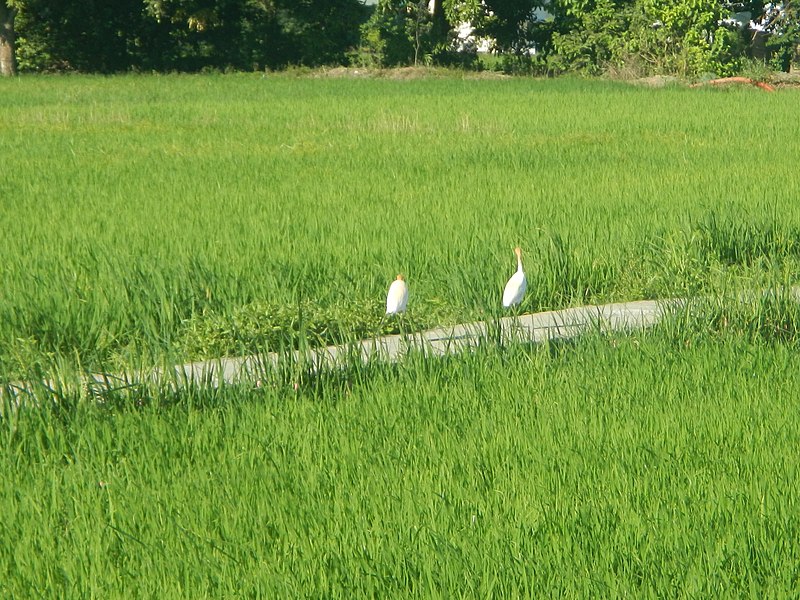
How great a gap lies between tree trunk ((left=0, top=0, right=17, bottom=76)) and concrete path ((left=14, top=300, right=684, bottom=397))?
2528 centimetres

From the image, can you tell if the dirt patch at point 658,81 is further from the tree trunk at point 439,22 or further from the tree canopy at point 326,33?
the tree trunk at point 439,22

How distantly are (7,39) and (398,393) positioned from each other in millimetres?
26852

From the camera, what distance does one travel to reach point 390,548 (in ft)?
9.74

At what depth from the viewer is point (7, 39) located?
94.0 ft

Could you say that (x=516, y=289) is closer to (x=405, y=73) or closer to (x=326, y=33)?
(x=405, y=73)

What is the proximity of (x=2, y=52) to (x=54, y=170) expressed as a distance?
18642mm

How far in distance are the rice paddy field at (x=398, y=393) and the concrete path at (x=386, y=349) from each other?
0.22 ft

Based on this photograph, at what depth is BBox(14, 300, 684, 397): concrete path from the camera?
14.8 feet

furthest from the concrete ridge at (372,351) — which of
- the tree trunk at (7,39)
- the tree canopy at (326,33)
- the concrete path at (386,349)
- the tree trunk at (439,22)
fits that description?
the tree trunk at (439,22)

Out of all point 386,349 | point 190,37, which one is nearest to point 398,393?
point 386,349

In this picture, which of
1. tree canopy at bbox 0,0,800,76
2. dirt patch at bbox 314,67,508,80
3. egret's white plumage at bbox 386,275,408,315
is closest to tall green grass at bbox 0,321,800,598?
egret's white plumage at bbox 386,275,408,315

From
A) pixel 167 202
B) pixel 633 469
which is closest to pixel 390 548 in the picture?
pixel 633 469

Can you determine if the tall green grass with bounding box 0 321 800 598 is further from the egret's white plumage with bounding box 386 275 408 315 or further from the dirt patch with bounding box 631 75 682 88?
the dirt patch with bounding box 631 75 682 88

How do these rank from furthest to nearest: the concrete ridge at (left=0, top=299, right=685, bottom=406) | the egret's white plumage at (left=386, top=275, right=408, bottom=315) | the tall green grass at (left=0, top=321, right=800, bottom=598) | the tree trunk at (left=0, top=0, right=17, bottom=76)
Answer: the tree trunk at (left=0, top=0, right=17, bottom=76) → the egret's white plumage at (left=386, top=275, right=408, bottom=315) → the concrete ridge at (left=0, top=299, right=685, bottom=406) → the tall green grass at (left=0, top=321, right=800, bottom=598)
